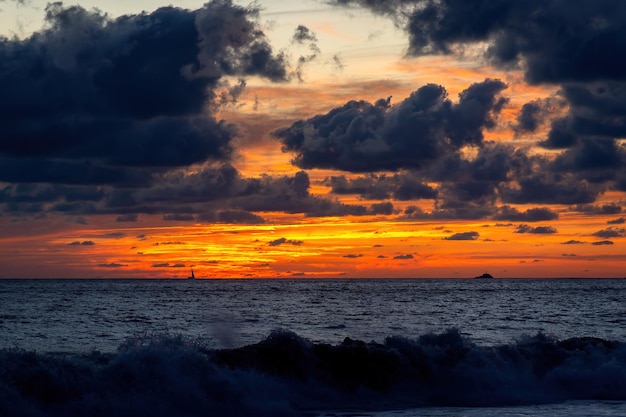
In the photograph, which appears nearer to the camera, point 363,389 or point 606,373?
point 363,389

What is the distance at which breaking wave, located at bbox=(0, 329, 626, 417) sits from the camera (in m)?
22.0

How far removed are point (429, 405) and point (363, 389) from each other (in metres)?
2.48

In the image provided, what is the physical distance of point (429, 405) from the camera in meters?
25.5

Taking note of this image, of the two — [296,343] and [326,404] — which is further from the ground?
[296,343]

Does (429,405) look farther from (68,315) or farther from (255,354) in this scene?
(68,315)

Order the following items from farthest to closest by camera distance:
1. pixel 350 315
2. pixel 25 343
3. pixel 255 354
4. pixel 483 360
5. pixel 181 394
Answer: pixel 350 315 < pixel 25 343 < pixel 483 360 < pixel 255 354 < pixel 181 394

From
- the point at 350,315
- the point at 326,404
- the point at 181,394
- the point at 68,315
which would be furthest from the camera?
the point at 350,315

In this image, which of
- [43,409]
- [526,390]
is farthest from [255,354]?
[526,390]

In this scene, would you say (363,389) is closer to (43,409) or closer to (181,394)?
(181,394)

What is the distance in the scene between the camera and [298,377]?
2669 cm

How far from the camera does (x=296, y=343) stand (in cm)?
2811

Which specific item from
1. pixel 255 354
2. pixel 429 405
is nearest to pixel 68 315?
pixel 255 354

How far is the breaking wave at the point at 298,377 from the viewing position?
22000 millimetres

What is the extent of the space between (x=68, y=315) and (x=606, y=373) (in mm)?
47631
